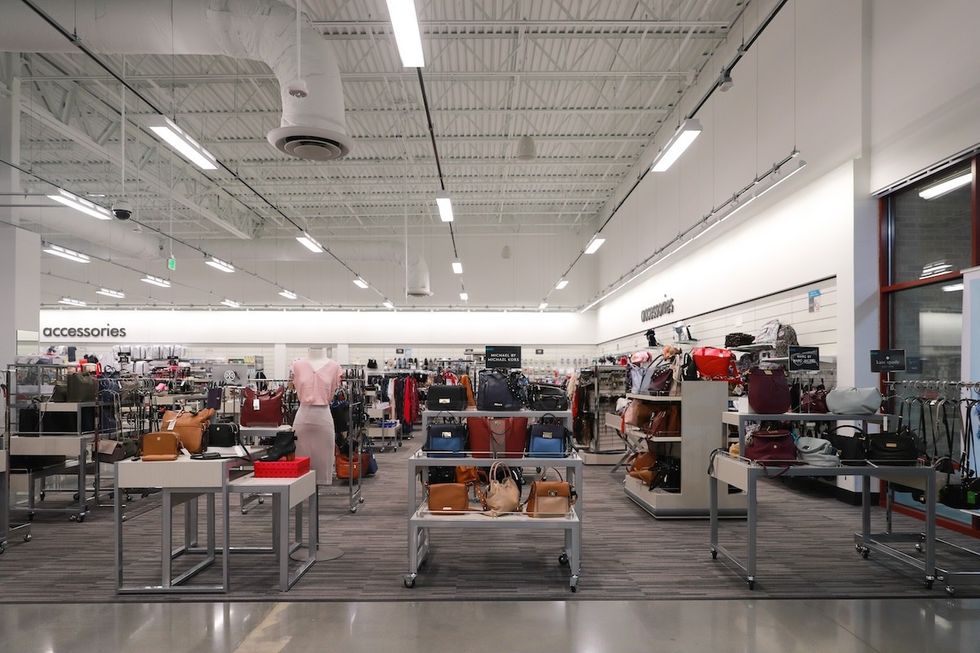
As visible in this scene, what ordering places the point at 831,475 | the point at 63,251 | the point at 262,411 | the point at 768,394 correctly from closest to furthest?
the point at 831,475 → the point at 768,394 → the point at 262,411 → the point at 63,251

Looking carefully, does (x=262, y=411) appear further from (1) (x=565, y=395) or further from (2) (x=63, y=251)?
(2) (x=63, y=251)

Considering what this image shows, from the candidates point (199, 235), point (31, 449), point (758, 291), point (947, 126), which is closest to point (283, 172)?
point (199, 235)

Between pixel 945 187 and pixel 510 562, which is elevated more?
pixel 945 187

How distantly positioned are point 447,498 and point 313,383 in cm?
220

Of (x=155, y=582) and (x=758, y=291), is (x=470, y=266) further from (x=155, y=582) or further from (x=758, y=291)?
(x=155, y=582)

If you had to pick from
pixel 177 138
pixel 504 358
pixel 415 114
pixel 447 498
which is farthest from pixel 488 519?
pixel 415 114

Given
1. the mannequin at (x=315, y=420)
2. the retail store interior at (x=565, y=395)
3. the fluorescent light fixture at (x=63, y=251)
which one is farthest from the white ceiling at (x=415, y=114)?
the mannequin at (x=315, y=420)

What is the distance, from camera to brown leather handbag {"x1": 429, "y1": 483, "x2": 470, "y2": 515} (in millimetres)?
4469

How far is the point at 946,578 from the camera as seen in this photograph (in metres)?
4.14

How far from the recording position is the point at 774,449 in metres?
4.41

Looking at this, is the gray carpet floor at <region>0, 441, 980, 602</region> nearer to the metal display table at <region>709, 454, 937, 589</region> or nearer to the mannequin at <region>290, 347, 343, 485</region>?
the metal display table at <region>709, 454, 937, 589</region>

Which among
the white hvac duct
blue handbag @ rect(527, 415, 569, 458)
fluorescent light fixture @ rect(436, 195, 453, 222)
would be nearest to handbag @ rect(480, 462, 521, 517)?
blue handbag @ rect(527, 415, 569, 458)

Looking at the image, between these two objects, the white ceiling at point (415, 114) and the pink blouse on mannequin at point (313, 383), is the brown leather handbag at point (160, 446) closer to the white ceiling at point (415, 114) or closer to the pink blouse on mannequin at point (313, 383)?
the pink blouse on mannequin at point (313, 383)

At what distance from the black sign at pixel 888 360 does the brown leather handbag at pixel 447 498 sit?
11.7 ft
